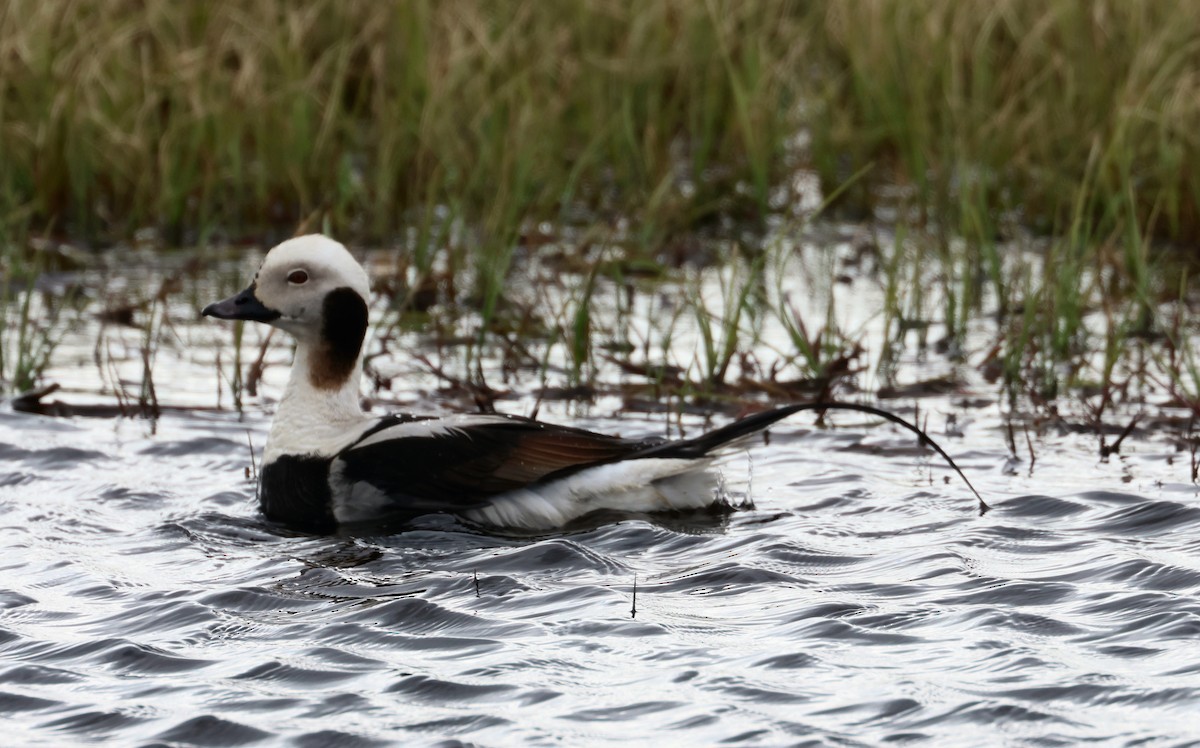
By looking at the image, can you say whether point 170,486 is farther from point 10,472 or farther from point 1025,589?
point 1025,589

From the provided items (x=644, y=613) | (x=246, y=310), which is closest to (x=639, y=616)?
(x=644, y=613)

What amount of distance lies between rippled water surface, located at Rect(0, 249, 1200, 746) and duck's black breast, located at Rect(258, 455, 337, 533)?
13 cm

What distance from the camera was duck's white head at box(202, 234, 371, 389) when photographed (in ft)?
18.7

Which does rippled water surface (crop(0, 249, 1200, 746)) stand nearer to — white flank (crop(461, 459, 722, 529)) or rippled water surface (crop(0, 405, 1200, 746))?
rippled water surface (crop(0, 405, 1200, 746))

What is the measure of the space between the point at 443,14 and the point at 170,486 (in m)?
4.59

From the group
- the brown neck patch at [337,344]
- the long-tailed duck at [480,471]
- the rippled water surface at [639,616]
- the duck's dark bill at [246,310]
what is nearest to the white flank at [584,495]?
the long-tailed duck at [480,471]

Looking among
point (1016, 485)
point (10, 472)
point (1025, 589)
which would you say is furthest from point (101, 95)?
point (1025, 589)

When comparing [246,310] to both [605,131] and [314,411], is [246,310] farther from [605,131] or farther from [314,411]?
[605,131]

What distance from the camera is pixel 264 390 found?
6.98m

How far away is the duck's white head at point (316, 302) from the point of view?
5.69m

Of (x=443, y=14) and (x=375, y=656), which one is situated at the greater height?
A: (x=443, y=14)

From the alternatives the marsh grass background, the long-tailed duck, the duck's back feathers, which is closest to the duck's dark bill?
the long-tailed duck

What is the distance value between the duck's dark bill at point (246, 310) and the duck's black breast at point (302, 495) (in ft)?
1.51

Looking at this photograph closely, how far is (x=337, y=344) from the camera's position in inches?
225
